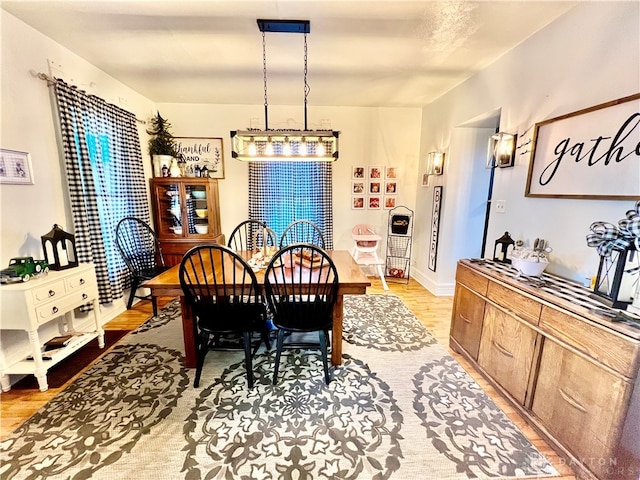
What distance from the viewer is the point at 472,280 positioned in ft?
7.10

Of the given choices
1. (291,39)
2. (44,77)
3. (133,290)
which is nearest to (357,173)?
(291,39)

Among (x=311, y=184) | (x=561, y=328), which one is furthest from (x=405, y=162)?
(x=561, y=328)

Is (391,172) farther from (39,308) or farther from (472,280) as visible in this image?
(39,308)

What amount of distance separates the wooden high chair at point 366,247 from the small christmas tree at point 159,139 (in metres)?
2.90

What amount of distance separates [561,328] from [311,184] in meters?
3.33

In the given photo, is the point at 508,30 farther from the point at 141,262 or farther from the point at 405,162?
the point at 141,262

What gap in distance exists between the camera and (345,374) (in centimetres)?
208

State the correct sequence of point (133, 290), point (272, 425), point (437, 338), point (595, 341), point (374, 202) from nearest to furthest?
1. point (595, 341)
2. point (272, 425)
3. point (437, 338)
4. point (133, 290)
5. point (374, 202)

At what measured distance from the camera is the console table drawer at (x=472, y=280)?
2033 mm

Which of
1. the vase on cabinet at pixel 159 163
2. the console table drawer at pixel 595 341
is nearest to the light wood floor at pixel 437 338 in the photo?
the console table drawer at pixel 595 341

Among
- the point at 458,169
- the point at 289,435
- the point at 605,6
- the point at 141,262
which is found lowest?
the point at 289,435

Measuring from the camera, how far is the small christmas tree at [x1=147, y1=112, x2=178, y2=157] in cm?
377

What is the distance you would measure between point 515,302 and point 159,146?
435cm

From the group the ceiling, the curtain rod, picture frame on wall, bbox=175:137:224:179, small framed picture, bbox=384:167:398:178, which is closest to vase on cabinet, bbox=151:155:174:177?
picture frame on wall, bbox=175:137:224:179
